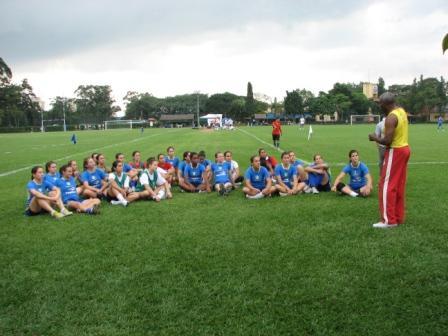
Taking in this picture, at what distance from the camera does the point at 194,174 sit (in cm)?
1161

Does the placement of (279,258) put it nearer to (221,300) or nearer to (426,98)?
(221,300)

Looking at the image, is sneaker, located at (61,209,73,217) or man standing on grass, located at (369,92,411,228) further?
sneaker, located at (61,209,73,217)

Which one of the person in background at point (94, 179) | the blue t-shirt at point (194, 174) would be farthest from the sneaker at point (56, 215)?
the blue t-shirt at point (194, 174)

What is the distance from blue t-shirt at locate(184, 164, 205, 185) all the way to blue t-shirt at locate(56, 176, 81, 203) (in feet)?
10.1

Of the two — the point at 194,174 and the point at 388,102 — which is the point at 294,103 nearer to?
the point at 194,174

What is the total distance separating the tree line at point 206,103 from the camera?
9769 cm

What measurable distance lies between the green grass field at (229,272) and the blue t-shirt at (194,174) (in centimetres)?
286

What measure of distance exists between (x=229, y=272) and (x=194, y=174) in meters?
6.55

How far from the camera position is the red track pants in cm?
657

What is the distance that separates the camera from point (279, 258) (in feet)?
18.4

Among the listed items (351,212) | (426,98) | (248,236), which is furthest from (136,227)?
(426,98)

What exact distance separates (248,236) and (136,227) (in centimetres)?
208

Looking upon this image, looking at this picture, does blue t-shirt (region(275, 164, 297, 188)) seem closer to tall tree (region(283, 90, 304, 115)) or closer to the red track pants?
the red track pants

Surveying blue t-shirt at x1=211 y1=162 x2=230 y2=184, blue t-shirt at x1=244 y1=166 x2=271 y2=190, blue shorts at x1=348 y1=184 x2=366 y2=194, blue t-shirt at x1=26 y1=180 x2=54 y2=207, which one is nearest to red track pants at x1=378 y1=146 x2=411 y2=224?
blue shorts at x1=348 y1=184 x2=366 y2=194
